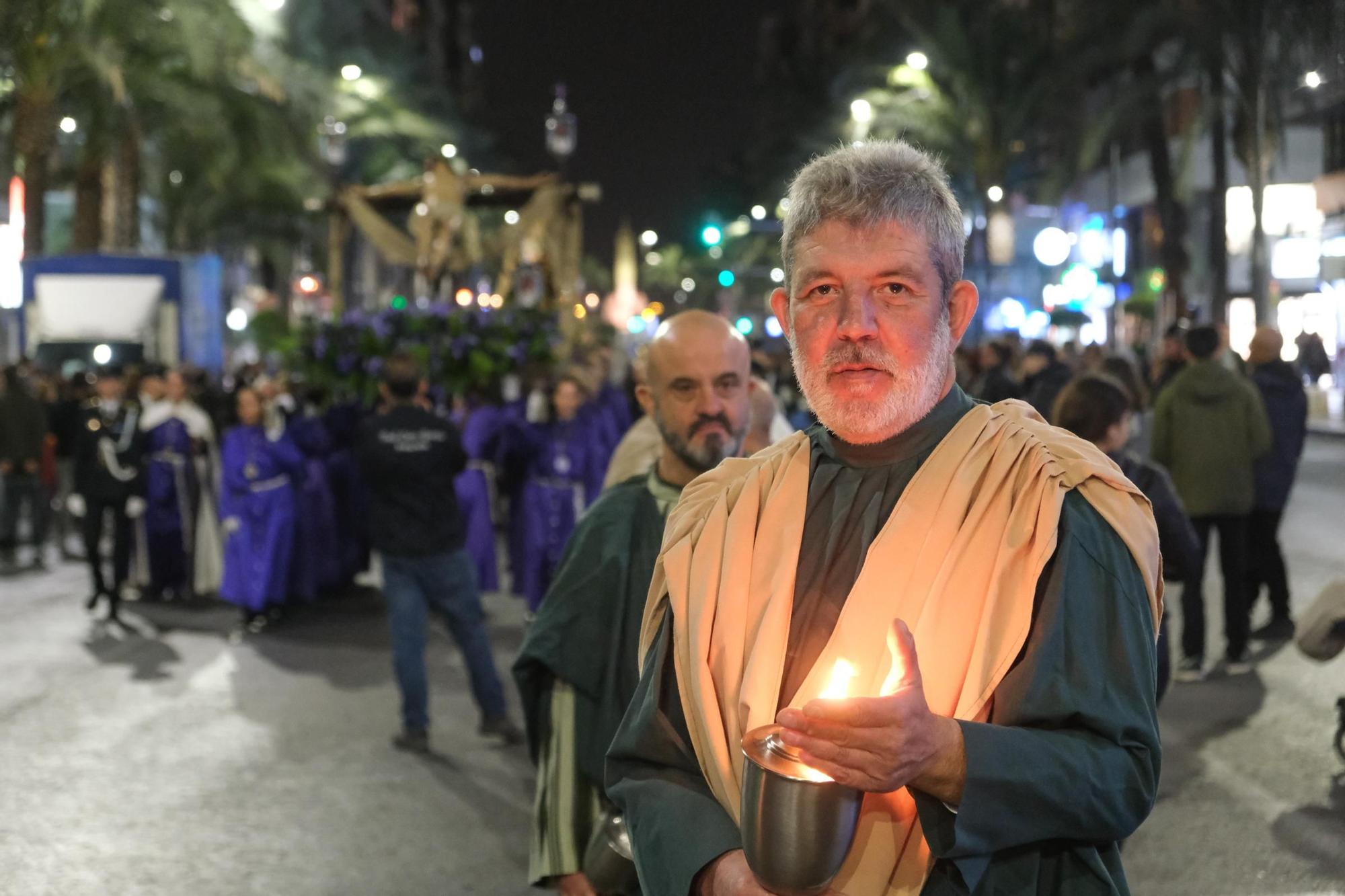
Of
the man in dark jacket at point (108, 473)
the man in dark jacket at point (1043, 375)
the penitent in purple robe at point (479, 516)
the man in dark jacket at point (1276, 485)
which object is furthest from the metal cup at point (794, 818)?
the man in dark jacket at point (108, 473)

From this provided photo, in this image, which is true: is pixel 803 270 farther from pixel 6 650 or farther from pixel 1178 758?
pixel 6 650

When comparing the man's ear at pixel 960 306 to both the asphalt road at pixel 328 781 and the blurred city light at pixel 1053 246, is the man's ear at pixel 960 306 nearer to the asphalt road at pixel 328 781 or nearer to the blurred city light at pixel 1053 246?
the asphalt road at pixel 328 781

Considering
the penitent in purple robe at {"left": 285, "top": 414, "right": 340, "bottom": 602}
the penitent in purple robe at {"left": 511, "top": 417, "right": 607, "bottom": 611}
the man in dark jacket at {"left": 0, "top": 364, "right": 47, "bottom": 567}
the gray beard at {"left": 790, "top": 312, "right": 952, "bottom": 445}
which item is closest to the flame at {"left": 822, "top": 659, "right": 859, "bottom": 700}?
the gray beard at {"left": 790, "top": 312, "right": 952, "bottom": 445}

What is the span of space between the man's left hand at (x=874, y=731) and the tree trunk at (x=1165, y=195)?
25712mm

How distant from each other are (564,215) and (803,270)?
A: 16219 millimetres

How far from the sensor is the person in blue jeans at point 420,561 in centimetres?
785

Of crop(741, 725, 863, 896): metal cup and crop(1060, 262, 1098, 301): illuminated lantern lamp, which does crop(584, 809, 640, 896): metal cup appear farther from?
crop(1060, 262, 1098, 301): illuminated lantern lamp

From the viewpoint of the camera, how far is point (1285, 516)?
16188 millimetres

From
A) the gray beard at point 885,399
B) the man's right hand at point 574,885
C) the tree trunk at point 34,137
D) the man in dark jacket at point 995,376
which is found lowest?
the man's right hand at point 574,885

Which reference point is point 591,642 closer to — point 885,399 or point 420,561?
point 885,399

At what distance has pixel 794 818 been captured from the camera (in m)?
1.76

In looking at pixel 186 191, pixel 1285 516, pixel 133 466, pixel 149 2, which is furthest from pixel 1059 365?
pixel 186 191

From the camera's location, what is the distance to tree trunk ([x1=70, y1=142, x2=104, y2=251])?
79.3 ft

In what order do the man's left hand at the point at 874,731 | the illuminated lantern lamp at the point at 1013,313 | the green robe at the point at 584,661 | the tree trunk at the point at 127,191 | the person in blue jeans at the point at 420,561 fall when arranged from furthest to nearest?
the illuminated lantern lamp at the point at 1013,313
the tree trunk at the point at 127,191
the person in blue jeans at the point at 420,561
the green robe at the point at 584,661
the man's left hand at the point at 874,731
